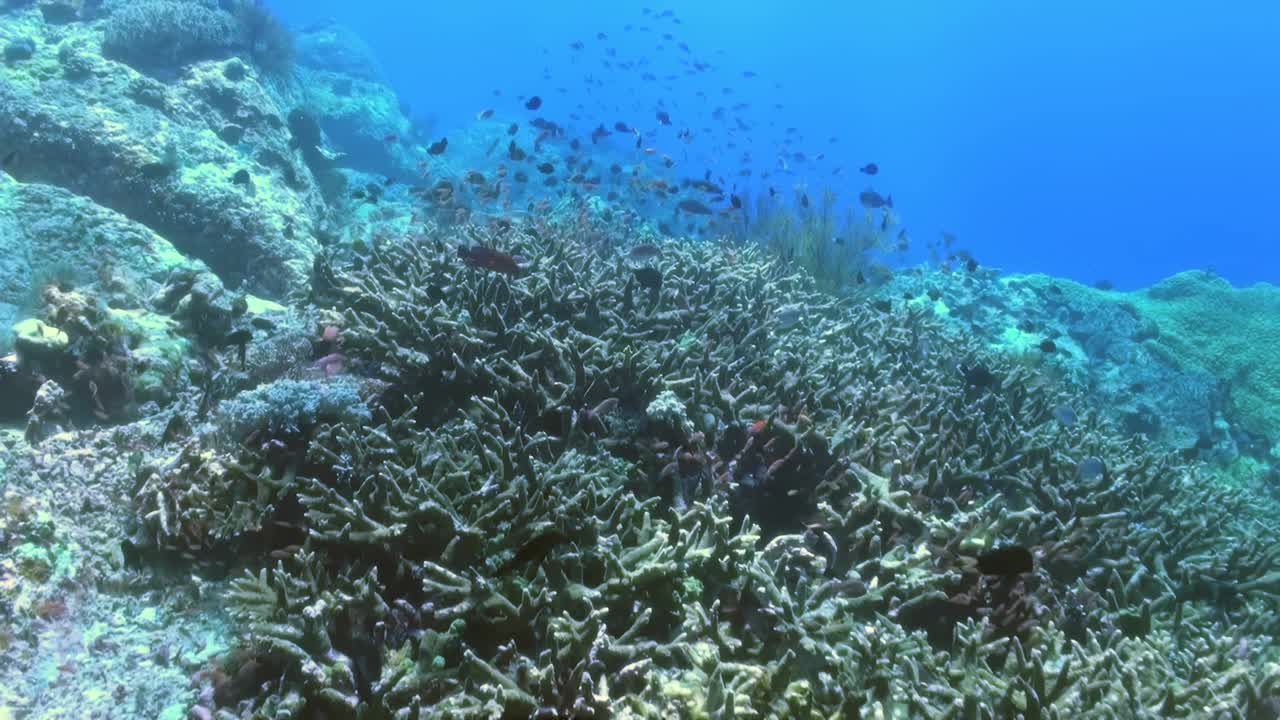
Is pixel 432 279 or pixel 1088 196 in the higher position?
pixel 1088 196

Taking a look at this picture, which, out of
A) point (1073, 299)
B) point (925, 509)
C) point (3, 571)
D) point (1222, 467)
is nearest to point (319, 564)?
point (3, 571)

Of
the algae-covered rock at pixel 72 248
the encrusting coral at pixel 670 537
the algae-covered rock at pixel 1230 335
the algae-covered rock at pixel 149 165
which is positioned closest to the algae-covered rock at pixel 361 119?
the algae-covered rock at pixel 149 165

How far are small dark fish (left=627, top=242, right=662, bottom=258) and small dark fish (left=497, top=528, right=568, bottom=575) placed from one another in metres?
5.03

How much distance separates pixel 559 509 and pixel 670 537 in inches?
26.5

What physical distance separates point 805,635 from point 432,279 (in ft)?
14.7

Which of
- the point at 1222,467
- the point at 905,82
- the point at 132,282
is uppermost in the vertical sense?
the point at 905,82

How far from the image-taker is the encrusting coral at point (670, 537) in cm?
287

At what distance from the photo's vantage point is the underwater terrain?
9.50 ft

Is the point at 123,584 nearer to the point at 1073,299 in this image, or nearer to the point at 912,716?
the point at 912,716

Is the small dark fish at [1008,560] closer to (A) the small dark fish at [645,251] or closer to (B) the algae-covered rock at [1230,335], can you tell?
(A) the small dark fish at [645,251]

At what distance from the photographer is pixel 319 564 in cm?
310

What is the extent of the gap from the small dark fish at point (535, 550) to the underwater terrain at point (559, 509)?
0.06ft

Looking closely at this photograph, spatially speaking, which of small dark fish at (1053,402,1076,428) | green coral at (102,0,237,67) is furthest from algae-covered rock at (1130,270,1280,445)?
green coral at (102,0,237,67)

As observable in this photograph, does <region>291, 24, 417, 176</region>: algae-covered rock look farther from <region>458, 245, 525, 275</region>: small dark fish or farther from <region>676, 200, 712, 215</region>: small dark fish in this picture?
<region>458, 245, 525, 275</region>: small dark fish
